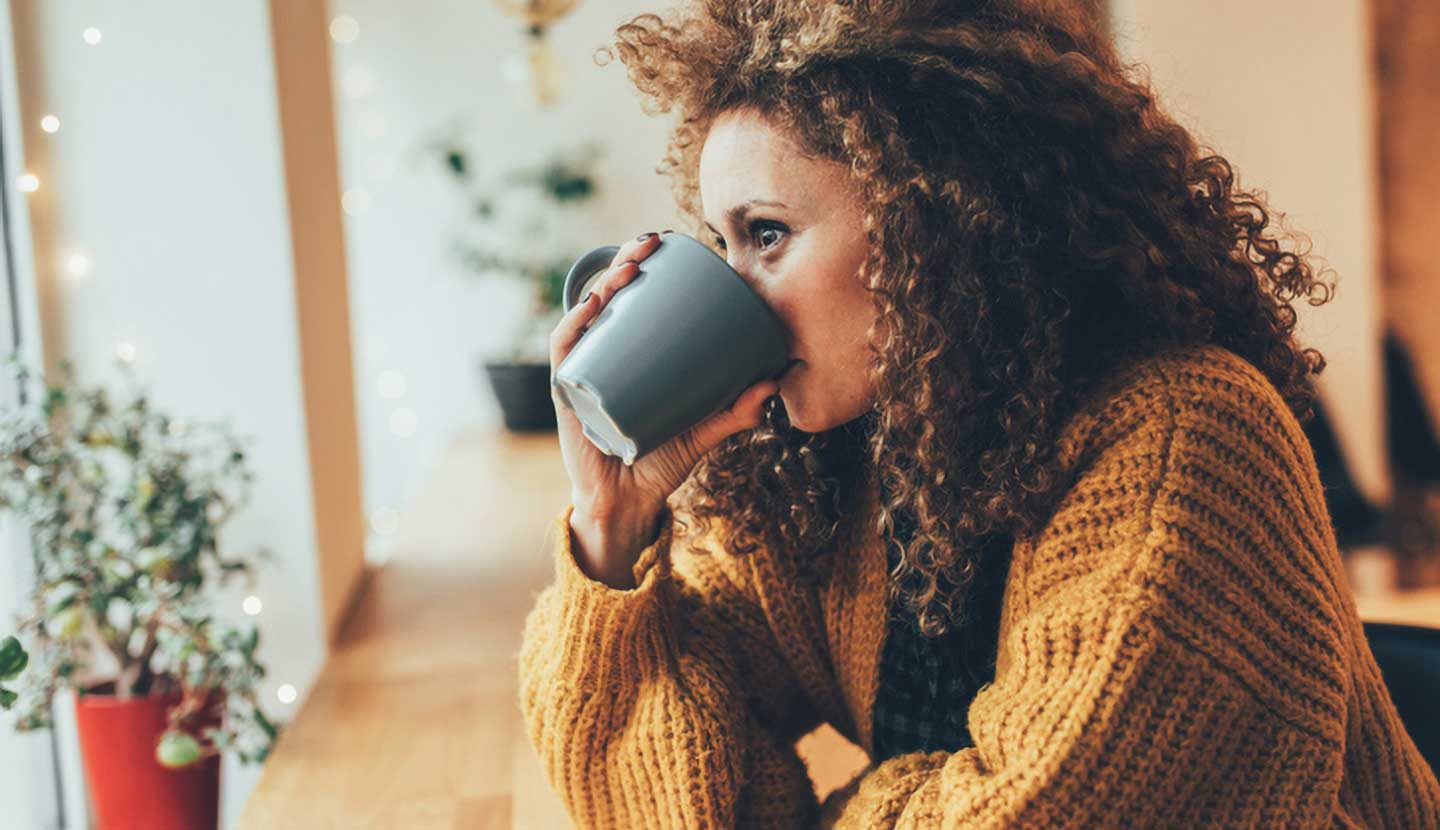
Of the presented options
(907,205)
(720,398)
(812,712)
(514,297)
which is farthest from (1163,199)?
(514,297)

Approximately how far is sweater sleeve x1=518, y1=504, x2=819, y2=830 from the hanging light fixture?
8.91ft

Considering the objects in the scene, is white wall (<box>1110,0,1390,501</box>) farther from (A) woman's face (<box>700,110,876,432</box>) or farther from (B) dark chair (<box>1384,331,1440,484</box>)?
(A) woman's face (<box>700,110,876,432</box>)

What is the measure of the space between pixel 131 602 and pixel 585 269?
714 millimetres

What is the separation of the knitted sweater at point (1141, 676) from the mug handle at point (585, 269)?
7.3 inches

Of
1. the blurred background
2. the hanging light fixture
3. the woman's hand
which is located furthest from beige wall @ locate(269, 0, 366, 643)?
the hanging light fixture

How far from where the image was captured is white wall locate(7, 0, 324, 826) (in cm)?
145

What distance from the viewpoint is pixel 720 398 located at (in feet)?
2.52

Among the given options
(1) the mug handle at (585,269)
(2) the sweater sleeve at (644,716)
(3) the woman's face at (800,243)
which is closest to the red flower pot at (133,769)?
(2) the sweater sleeve at (644,716)

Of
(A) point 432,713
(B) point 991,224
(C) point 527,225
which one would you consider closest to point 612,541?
(B) point 991,224

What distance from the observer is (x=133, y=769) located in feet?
4.35

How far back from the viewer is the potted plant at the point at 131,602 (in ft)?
4.18

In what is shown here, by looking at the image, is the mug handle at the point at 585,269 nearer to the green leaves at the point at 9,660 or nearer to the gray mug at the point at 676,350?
the gray mug at the point at 676,350

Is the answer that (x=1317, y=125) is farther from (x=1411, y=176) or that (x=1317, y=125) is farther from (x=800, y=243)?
(x=800, y=243)

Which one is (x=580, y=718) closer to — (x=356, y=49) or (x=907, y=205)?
(x=907, y=205)
